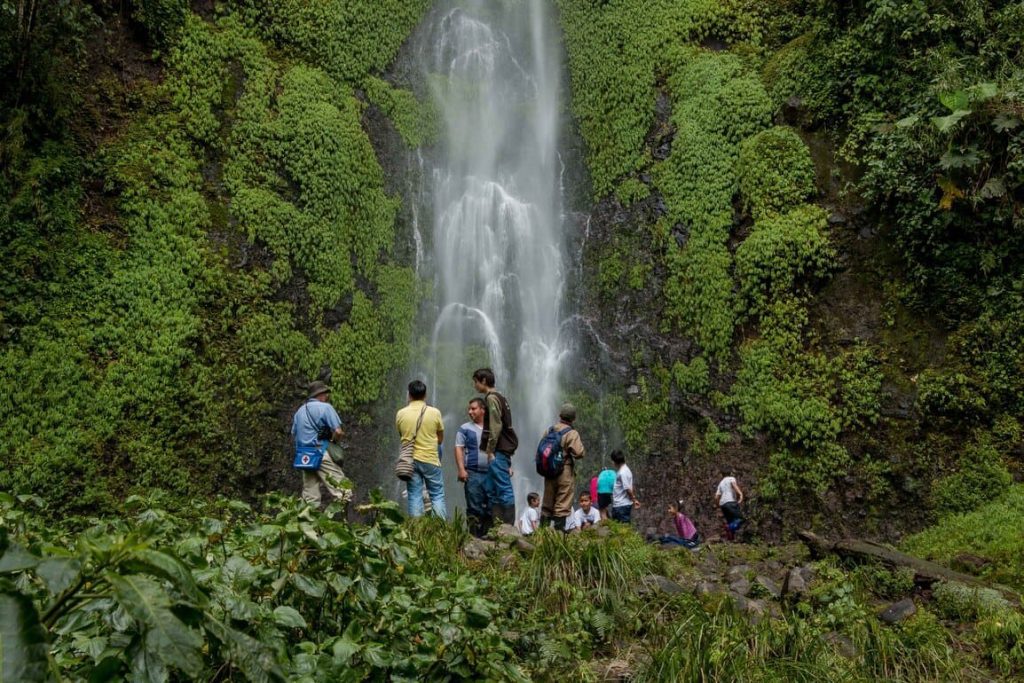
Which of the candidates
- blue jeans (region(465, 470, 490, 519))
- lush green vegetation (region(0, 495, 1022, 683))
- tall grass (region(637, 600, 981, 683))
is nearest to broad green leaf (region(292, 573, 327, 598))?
lush green vegetation (region(0, 495, 1022, 683))

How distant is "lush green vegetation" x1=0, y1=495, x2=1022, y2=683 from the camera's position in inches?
54.9

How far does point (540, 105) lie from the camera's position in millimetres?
19062

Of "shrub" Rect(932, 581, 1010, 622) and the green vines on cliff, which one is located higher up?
the green vines on cliff

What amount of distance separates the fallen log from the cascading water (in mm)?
6974

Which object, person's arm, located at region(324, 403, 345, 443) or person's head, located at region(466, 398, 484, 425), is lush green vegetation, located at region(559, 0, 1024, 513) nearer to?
person's head, located at region(466, 398, 484, 425)

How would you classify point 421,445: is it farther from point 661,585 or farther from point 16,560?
Result: point 16,560

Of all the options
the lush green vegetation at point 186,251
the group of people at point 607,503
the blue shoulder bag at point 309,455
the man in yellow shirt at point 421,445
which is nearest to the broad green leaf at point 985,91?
the group of people at point 607,503

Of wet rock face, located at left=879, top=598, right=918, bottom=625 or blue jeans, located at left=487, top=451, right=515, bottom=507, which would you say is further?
blue jeans, located at left=487, top=451, right=515, bottom=507

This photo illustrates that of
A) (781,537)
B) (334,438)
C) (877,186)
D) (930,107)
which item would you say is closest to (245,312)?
Answer: (334,438)

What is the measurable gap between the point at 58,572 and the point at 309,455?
6563 millimetres

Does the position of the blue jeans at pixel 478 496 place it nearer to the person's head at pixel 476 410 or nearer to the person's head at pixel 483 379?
the person's head at pixel 476 410

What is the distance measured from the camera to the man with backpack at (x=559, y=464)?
8.48 metres

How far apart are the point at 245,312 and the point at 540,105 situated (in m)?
10.1

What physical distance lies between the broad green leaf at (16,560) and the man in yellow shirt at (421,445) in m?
6.50
